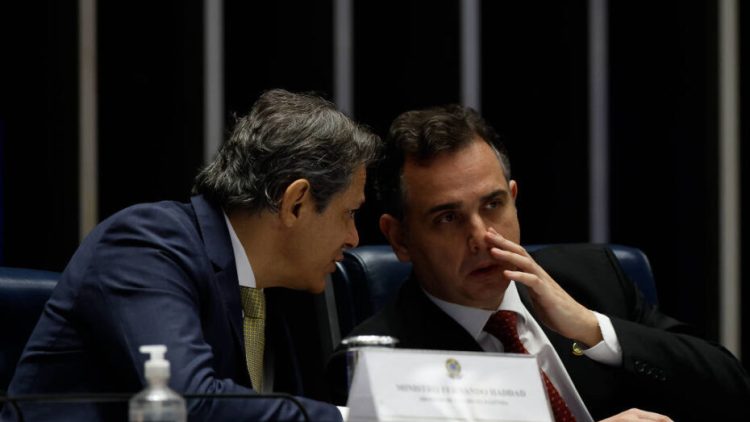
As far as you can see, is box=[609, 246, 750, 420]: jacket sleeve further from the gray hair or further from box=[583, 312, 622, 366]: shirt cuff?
the gray hair

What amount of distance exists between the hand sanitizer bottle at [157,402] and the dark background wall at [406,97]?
1895mm

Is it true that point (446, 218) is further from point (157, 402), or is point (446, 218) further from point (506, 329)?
point (157, 402)

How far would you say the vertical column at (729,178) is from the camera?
3512mm

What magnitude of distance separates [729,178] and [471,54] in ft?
2.99

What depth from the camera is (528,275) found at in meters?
1.91

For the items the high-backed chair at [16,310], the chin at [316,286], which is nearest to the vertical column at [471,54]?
the chin at [316,286]

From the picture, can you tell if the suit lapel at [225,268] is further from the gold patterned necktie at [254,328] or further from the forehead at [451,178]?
the forehead at [451,178]

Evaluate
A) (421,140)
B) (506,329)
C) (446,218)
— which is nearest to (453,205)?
(446,218)

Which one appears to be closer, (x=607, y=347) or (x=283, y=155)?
(x=283, y=155)

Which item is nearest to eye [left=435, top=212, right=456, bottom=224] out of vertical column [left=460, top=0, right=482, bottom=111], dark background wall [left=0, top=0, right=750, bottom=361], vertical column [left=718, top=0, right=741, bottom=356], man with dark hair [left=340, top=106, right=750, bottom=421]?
man with dark hair [left=340, top=106, right=750, bottom=421]

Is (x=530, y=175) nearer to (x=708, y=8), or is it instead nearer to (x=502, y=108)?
(x=502, y=108)

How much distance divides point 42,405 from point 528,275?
0.82 meters

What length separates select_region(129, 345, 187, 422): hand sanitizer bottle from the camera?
43.4 inches

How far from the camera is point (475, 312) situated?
2059 millimetres
